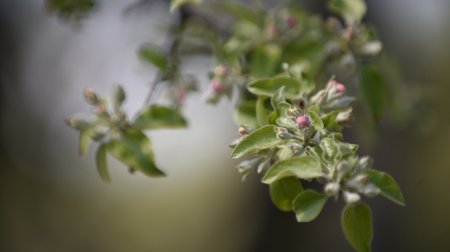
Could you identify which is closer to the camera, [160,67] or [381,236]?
[160,67]

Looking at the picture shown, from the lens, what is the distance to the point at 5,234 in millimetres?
5906

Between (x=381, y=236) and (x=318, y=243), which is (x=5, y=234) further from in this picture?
(x=381, y=236)

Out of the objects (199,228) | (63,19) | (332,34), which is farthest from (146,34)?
(199,228)

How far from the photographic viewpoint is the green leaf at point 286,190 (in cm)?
94

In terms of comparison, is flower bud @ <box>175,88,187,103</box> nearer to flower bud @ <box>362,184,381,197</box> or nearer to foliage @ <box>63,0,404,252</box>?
foliage @ <box>63,0,404,252</box>

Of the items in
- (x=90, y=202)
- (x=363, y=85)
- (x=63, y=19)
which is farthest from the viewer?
(x=90, y=202)

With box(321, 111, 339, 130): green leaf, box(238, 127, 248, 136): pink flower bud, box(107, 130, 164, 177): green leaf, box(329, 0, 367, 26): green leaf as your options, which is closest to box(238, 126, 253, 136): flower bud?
box(238, 127, 248, 136): pink flower bud

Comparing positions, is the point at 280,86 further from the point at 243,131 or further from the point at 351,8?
the point at 351,8

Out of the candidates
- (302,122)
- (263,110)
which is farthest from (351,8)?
(302,122)

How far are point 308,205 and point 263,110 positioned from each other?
18 centimetres

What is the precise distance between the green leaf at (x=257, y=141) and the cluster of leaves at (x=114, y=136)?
307 mm

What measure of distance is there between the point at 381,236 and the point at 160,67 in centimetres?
206

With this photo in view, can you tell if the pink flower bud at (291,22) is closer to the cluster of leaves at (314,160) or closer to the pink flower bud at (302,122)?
the cluster of leaves at (314,160)

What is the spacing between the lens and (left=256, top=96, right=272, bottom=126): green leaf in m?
0.96
